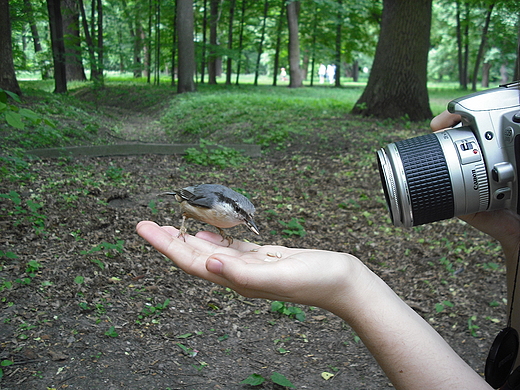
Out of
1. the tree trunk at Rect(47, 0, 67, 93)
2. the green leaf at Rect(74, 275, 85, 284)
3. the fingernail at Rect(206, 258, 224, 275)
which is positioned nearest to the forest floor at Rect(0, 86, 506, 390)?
the green leaf at Rect(74, 275, 85, 284)

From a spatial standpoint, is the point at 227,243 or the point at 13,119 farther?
the point at 13,119

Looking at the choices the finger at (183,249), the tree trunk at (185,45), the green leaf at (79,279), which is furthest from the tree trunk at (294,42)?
the finger at (183,249)

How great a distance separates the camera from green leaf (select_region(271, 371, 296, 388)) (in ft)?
8.56

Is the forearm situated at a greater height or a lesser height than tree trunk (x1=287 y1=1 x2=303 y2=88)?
lesser

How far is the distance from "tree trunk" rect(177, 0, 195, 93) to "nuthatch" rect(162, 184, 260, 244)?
14.4 meters

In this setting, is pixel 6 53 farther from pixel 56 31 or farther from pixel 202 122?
pixel 202 122

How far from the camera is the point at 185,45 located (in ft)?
50.8

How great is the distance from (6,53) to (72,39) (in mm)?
2956

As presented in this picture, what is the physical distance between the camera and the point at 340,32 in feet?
87.4

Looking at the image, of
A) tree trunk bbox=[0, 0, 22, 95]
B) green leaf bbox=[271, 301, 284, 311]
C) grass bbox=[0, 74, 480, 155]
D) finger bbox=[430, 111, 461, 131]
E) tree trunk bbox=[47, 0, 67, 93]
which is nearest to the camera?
finger bbox=[430, 111, 461, 131]

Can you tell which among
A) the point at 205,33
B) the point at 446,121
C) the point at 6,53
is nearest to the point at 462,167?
the point at 446,121

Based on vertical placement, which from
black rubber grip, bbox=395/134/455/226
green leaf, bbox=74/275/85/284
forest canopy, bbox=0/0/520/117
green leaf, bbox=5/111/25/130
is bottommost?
green leaf, bbox=74/275/85/284

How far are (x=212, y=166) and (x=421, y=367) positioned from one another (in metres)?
5.12

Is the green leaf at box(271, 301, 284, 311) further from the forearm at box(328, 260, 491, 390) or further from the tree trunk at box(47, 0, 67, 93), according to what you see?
the tree trunk at box(47, 0, 67, 93)
